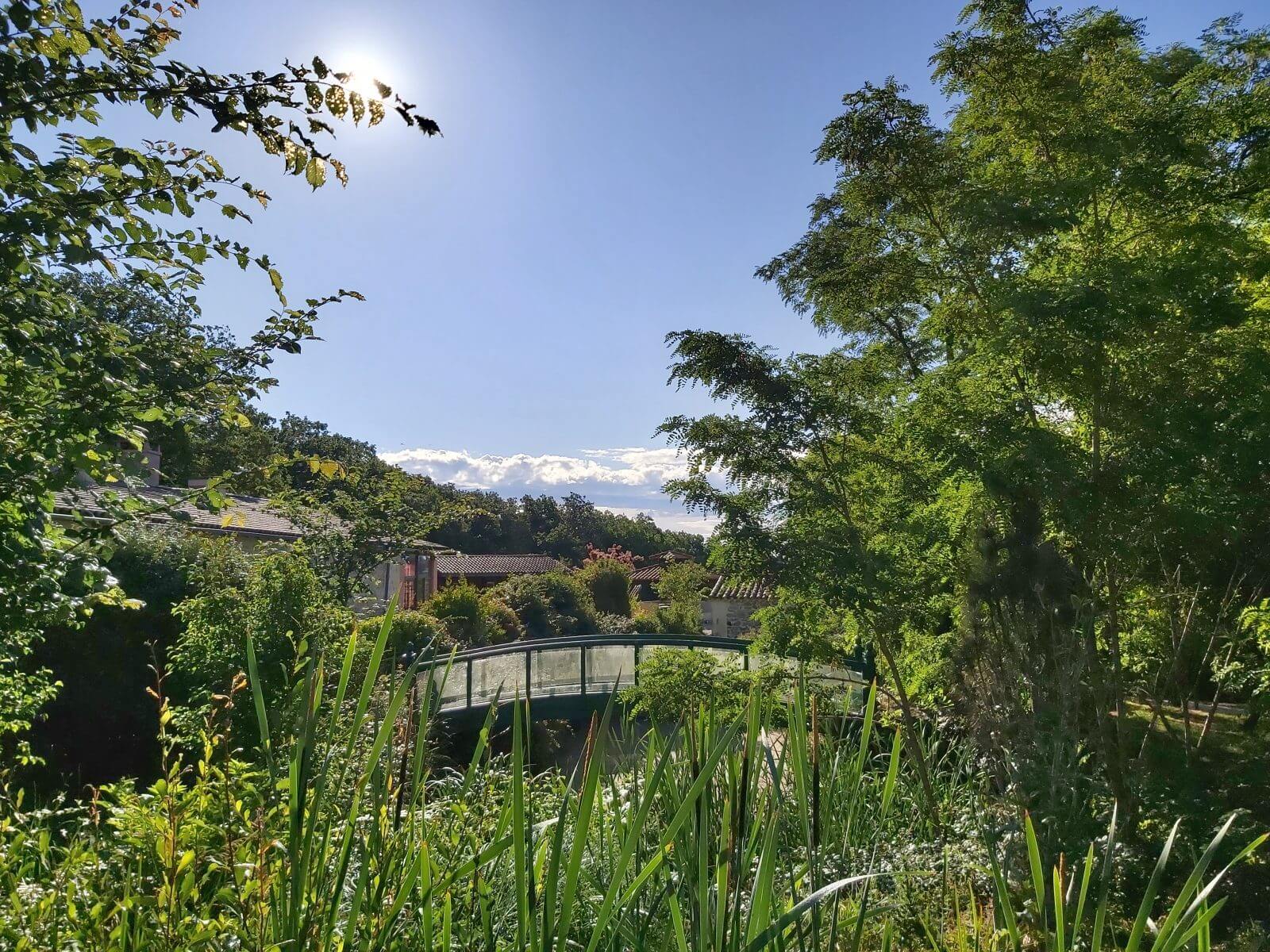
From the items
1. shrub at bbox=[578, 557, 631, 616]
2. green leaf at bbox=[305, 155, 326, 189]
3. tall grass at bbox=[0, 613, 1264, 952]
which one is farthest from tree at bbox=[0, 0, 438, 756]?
shrub at bbox=[578, 557, 631, 616]

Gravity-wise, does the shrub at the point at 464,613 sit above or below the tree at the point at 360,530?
below

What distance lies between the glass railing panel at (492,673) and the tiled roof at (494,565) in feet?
86.1

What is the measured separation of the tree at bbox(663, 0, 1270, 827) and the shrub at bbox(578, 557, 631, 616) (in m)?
22.2

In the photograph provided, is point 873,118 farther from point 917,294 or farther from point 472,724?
point 472,724

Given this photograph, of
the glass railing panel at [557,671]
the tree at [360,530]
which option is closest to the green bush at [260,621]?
the tree at [360,530]

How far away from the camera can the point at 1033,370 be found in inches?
195

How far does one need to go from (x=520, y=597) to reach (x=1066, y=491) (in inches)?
795

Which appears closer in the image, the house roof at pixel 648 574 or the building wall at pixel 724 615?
the building wall at pixel 724 615

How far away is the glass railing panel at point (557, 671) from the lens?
11.1 meters

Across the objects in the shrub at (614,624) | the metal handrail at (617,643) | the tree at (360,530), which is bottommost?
the shrub at (614,624)

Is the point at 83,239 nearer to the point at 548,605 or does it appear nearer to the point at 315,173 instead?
the point at 315,173

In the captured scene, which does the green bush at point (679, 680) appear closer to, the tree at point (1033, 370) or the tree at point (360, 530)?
the tree at point (1033, 370)

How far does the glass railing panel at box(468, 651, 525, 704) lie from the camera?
10383 millimetres

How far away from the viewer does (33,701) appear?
3299 millimetres
